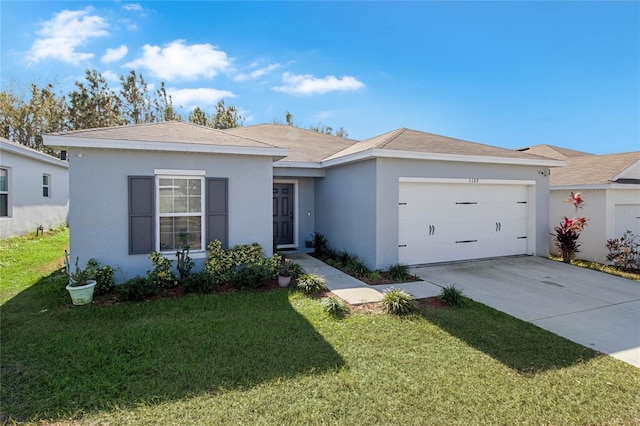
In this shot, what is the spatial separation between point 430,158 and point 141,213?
6.76m

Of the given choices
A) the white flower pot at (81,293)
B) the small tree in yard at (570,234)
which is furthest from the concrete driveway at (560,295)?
the white flower pot at (81,293)

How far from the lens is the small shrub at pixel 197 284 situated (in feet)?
21.2

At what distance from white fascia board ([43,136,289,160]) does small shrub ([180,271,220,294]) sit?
2.56 metres

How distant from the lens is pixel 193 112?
27062 millimetres

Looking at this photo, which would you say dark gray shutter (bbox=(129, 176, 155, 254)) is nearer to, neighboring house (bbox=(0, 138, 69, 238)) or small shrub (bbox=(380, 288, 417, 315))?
small shrub (bbox=(380, 288, 417, 315))

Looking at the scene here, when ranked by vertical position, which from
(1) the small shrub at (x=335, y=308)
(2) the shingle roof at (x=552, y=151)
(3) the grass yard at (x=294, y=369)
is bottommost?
(3) the grass yard at (x=294, y=369)

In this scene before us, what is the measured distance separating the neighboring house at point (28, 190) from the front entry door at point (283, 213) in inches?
362

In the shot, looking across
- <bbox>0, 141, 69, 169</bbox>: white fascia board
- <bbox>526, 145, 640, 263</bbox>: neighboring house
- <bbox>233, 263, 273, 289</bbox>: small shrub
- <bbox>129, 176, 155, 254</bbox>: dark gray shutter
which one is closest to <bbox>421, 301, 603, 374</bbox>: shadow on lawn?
<bbox>233, 263, 273, 289</bbox>: small shrub

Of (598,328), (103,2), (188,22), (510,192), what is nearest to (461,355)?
(598,328)

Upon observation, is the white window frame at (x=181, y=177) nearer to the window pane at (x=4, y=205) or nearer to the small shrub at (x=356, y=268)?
the small shrub at (x=356, y=268)

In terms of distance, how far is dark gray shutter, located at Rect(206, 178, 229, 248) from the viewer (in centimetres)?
717

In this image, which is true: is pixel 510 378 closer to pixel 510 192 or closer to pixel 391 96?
pixel 510 192

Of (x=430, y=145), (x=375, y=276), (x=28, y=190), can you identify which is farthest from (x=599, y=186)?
(x=28, y=190)

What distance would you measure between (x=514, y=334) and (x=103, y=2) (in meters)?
10.3
